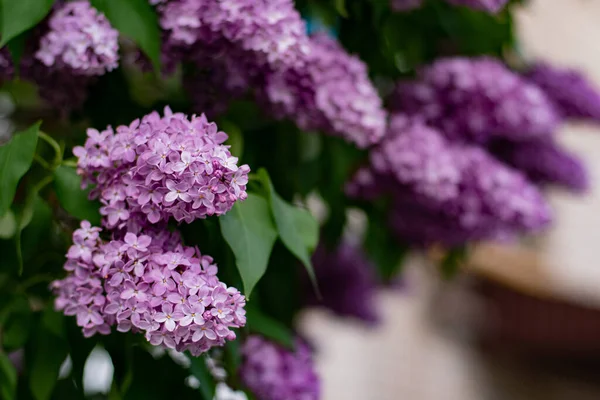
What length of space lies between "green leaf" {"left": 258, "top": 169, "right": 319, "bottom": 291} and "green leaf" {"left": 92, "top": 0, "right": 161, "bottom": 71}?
0.11 metres

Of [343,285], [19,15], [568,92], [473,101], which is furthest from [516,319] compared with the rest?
[19,15]

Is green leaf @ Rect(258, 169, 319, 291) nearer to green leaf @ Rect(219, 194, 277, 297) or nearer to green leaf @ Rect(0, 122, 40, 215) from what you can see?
green leaf @ Rect(219, 194, 277, 297)

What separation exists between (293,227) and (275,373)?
0.64 feet

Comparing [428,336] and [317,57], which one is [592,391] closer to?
[428,336]

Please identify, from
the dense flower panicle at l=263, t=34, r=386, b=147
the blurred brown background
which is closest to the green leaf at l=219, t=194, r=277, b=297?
the dense flower panicle at l=263, t=34, r=386, b=147

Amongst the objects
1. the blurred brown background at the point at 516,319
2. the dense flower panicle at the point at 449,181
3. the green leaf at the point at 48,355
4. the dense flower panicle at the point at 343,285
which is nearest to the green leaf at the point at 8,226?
the green leaf at the point at 48,355

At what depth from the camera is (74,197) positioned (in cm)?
50

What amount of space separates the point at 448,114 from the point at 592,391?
240cm

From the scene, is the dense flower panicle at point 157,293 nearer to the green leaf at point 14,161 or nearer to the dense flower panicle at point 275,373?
the green leaf at point 14,161

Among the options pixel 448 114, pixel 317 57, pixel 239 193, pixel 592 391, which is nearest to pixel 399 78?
pixel 448 114

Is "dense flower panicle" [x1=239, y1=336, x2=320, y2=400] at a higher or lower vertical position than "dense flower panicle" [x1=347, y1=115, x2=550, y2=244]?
lower

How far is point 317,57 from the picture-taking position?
2.04ft

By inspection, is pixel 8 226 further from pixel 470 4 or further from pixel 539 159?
pixel 539 159

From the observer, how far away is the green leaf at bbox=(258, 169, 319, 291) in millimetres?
526
